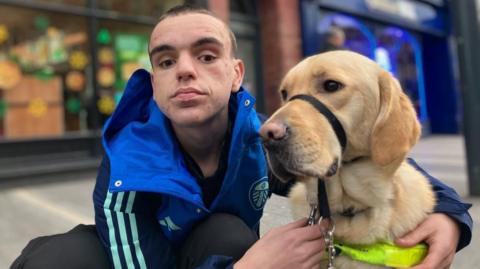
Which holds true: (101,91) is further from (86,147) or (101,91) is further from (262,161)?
(262,161)

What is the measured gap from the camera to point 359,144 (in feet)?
5.89

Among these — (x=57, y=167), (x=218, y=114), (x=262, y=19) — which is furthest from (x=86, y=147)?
(x=218, y=114)

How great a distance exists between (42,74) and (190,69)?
18.9ft

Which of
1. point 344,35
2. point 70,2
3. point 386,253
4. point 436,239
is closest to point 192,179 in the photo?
point 386,253

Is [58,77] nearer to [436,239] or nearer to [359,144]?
[359,144]

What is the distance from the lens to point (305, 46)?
926cm

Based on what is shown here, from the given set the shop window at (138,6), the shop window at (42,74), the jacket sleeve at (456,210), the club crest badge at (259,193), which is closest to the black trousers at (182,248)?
the club crest badge at (259,193)

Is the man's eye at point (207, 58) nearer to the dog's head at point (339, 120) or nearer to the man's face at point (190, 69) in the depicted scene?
the man's face at point (190, 69)

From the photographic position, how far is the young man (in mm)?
1757

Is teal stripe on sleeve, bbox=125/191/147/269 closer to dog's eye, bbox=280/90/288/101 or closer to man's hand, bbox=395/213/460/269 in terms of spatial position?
dog's eye, bbox=280/90/288/101

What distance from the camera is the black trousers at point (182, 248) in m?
1.87

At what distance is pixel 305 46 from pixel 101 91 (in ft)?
13.6

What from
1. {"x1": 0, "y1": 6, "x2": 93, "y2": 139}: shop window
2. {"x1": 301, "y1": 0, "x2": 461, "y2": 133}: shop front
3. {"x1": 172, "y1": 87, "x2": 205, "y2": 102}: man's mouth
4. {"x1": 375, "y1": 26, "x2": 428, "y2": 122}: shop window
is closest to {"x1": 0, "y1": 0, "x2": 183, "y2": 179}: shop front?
{"x1": 0, "y1": 6, "x2": 93, "y2": 139}: shop window

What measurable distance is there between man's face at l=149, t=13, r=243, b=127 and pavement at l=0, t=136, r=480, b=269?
62 centimetres
